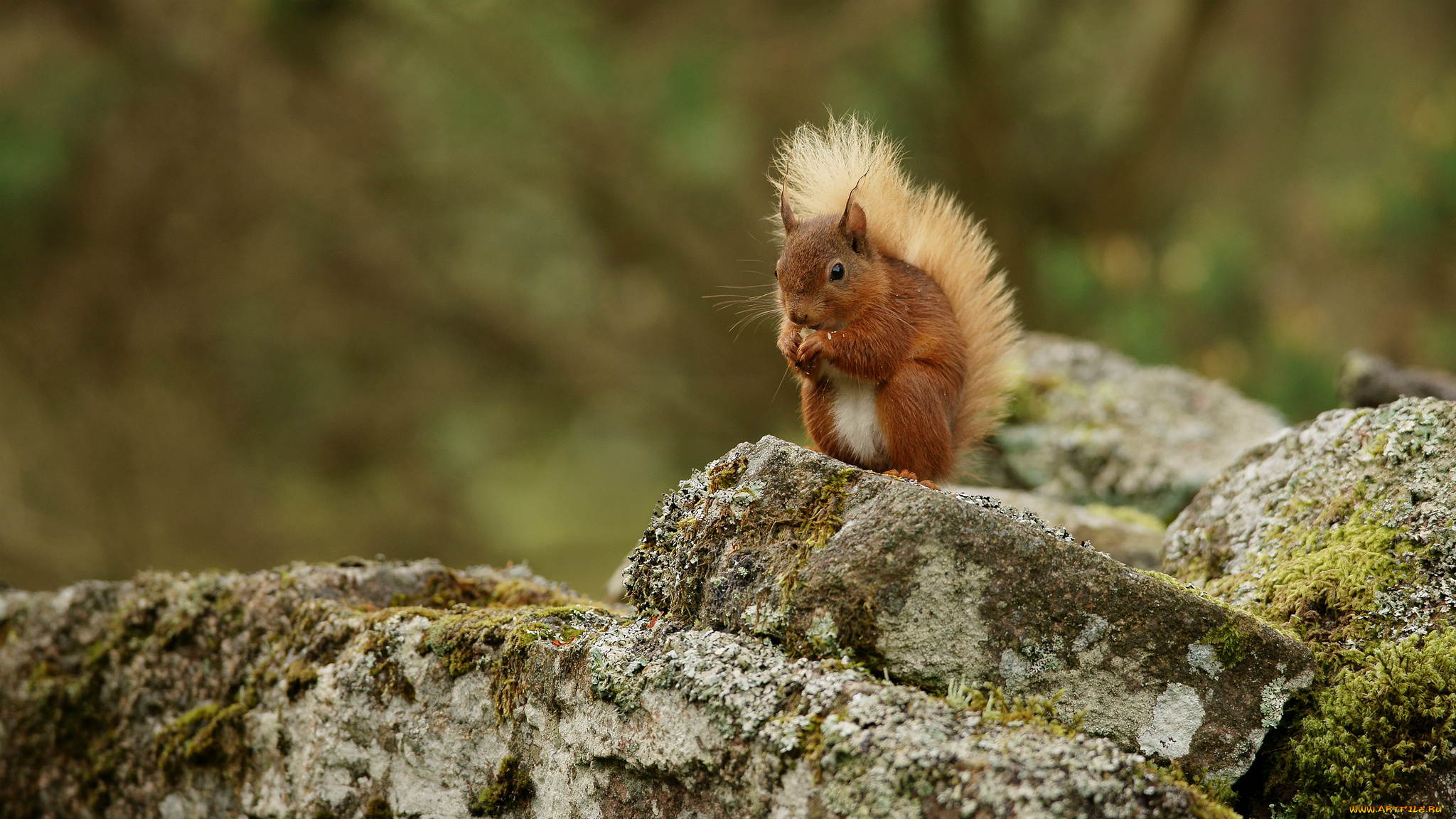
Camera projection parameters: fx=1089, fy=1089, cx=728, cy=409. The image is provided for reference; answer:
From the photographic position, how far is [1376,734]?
6.48 feet

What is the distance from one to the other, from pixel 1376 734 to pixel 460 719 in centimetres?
179

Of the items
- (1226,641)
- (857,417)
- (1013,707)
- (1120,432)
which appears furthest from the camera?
(1120,432)

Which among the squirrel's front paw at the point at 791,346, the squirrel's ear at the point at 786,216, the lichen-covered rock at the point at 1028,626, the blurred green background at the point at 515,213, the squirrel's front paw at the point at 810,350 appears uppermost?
the blurred green background at the point at 515,213

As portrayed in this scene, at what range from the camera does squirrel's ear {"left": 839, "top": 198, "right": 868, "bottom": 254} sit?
299 centimetres

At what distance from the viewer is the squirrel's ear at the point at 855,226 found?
Answer: 2.99 meters

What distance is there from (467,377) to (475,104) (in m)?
2.79

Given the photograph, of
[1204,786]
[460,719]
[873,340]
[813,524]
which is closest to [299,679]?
[460,719]

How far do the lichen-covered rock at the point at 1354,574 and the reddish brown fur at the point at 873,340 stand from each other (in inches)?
29.6

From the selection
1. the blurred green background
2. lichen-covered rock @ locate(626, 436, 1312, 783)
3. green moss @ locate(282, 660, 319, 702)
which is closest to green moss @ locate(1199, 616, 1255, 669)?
lichen-covered rock @ locate(626, 436, 1312, 783)

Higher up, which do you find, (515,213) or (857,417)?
(515,213)

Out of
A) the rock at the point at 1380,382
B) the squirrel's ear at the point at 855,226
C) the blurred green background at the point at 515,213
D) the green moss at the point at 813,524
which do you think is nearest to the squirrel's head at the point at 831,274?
the squirrel's ear at the point at 855,226

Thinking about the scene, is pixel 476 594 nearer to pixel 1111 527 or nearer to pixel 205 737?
pixel 205 737

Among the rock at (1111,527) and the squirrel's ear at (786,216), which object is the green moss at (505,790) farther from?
the squirrel's ear at (786,216)

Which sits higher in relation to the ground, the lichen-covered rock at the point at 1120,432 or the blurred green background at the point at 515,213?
the blurred green background at the point at 515,213
